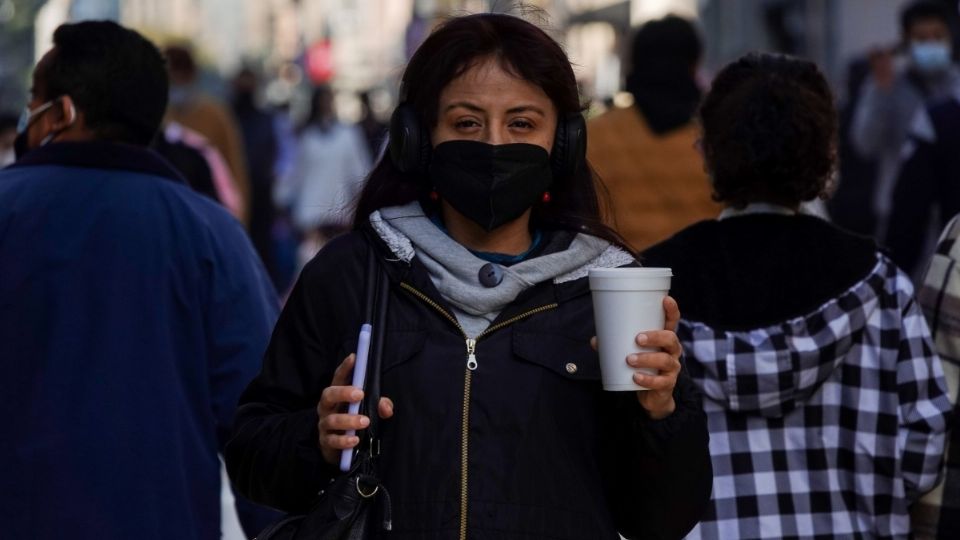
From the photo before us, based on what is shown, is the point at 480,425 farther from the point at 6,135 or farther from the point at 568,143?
the point at 6,135

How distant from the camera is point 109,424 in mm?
4359

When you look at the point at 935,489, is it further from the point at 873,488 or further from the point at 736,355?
the point at 736,355

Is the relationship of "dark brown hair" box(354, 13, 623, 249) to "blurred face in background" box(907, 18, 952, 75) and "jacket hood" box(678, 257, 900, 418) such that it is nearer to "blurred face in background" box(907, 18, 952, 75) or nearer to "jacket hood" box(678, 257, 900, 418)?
"jacket hood" box(678, 257, 900, 418)

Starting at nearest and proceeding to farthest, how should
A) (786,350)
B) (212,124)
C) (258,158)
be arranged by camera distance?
(786,350) < (212,124) < (258,158)

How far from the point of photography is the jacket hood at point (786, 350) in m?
4.11

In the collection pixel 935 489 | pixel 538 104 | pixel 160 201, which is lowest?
pixel 935 489

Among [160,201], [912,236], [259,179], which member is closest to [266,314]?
[160,201]

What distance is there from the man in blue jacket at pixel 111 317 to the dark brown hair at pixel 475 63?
114 cm

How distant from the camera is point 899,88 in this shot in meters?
10.0

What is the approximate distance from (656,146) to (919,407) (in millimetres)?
2326

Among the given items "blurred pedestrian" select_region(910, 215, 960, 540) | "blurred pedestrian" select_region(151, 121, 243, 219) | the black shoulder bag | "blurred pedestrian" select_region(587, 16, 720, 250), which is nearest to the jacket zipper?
the black shoulder bag

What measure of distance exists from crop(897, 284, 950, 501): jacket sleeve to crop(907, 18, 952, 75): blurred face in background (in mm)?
5350

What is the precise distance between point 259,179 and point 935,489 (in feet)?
39.1

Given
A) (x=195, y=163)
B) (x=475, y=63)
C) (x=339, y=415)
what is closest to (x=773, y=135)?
(x=475, y=63)
